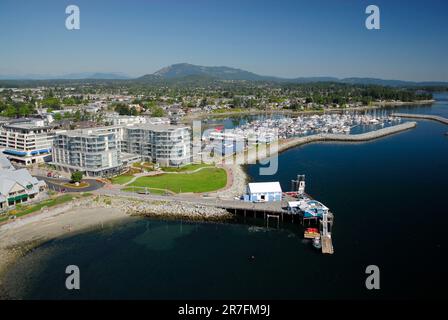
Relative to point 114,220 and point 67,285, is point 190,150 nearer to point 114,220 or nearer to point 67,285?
point 114,220

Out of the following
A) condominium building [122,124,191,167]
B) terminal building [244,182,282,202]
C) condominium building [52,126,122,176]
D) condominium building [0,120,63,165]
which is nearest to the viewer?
terminal building [244,182,282,202]

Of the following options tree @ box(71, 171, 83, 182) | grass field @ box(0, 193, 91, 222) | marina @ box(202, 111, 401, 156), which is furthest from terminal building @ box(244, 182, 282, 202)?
marina @ box(202, 111, 401, 156)

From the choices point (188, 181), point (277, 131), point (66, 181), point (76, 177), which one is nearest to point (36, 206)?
point (76, 177)

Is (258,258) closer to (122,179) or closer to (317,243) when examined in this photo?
(317,243)

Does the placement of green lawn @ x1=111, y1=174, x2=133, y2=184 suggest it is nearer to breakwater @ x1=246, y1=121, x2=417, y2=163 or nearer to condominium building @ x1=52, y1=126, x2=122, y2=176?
condominium building @ x1=52, y1=126, x2=122, y2=176

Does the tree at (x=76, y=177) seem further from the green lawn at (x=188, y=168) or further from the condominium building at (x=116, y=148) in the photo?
the green lawn at (x=188, y=168)

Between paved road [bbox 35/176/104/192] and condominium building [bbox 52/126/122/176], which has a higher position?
condominium building [bbox 52/126/122/176]
